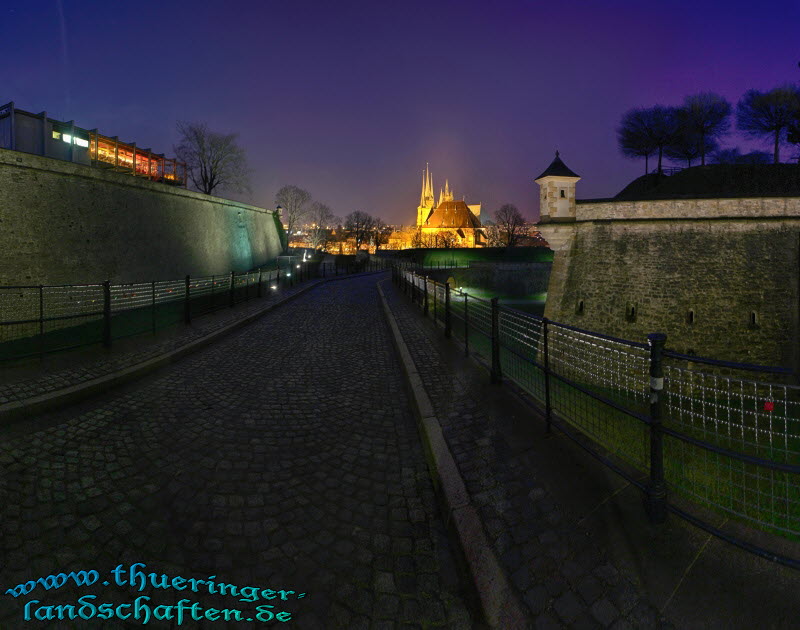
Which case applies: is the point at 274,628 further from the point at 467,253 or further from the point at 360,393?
the point at 467,253

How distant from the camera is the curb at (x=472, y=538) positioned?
2.22 meters

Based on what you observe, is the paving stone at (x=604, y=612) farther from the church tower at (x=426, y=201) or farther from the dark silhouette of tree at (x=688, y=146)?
the church tower at (x=426, y=201)

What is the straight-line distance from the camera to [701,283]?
53.2ft

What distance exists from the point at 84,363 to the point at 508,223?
255 ft

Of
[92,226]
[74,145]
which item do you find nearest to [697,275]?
[92,226]

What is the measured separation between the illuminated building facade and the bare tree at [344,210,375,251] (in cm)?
5073

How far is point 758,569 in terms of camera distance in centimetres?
224

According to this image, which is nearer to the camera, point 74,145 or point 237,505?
point 237,505

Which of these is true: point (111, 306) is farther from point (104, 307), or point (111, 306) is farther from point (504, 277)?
point (504, 277)

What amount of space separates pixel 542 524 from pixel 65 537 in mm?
3499

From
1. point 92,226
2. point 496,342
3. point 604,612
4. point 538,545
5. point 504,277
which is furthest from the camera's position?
point 504,277

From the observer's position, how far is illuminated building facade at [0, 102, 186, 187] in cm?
2156

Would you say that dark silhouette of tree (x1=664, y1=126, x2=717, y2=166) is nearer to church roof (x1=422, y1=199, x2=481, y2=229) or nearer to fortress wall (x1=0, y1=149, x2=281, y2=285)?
fortress wall (x1=0, y1=149, x2=281, y2=285)

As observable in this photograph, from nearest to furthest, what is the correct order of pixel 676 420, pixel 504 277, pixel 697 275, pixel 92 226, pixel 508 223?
pixel 676 420, pixel 697 275, pixel 92 226, pixel 504 277, pixel 508 223
